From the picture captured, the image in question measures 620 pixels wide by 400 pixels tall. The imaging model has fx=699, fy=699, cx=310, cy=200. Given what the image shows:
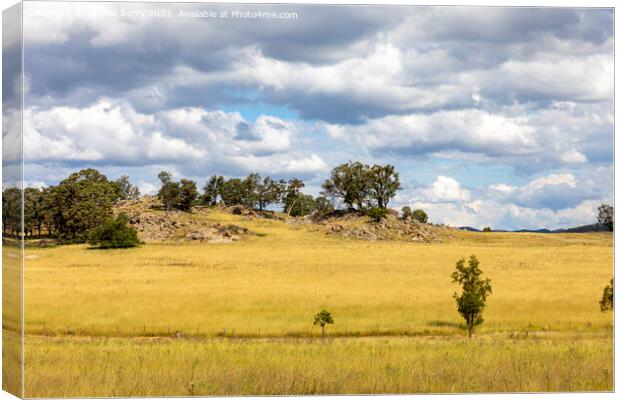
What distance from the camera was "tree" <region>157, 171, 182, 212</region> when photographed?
1549 centimetres

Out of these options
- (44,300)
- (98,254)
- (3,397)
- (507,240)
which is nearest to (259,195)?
(98,254)

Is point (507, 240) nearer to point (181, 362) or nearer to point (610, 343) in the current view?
point (610, 343)

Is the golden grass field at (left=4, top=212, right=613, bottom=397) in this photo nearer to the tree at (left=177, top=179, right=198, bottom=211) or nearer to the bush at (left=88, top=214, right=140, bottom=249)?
the bush at (left=88, top=214, right=140, bottom=249)

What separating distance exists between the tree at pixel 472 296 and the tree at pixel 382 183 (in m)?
2.70

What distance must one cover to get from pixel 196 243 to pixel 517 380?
8512 mm

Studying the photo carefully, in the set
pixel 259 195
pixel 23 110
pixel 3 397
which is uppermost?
pixel 23 110

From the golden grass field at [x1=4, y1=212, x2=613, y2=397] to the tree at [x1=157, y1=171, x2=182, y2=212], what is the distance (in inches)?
53.2

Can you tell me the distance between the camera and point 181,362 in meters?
14.3

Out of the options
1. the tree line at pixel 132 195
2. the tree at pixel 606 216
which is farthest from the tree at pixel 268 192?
the tree at pixel 606 216

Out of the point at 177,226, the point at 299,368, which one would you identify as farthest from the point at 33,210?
the point at 299,368

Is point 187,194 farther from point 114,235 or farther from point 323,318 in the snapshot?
point 323,318

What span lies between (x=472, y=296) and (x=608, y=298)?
3.03 meters

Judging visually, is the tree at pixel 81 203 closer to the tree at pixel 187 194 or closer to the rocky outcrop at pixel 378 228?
the tree at pixel 187 194

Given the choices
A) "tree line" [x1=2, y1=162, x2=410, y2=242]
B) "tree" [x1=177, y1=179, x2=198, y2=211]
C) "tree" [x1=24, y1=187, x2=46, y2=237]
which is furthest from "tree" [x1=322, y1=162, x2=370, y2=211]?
"tree" [x1=24, y1=187, x2=46, y2=237]
